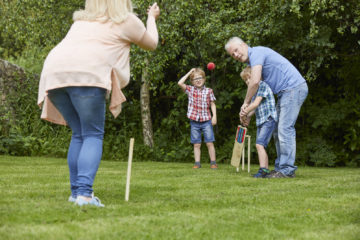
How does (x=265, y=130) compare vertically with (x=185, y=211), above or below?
above

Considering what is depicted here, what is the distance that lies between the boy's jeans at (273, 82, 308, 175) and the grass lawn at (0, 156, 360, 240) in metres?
0.63

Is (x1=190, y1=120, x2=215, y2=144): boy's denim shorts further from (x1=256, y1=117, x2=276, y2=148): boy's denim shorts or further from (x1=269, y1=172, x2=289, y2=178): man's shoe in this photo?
(x1=269, y1=172, x2=289, y2=178): man's shoe

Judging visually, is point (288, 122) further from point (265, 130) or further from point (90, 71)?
point (90, 71)

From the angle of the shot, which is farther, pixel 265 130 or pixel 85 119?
pixel 265 130

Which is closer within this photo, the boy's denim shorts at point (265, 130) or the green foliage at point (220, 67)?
the boy's denim shorts at point (265, 130)

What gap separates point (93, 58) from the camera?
3020mm

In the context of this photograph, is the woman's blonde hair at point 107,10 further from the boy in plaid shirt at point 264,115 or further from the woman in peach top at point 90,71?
the boy in plaid shirt at point 264,115

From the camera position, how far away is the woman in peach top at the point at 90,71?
3000mm

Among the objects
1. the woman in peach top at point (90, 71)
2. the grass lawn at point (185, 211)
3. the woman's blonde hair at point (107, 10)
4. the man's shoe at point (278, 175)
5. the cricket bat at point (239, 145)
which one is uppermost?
the woman's blonde hair at point (107, 10)

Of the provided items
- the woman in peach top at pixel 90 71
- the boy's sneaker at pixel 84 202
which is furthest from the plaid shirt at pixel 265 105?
the boy's sneaker at pixel 84 202

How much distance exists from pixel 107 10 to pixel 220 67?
5.99 metres

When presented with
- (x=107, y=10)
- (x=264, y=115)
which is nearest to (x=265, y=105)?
(x=264, y=115)

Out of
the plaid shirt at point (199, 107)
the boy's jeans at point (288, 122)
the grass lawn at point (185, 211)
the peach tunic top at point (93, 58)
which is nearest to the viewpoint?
the grass lawn at point (185, 211)

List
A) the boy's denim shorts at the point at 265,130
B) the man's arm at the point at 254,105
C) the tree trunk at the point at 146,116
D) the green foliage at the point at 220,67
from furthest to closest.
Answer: the tree trunk at the point at 146,116 → the green foliage at the point at 220,67 → the boy's denim shorts at the point at 265,130 → the man's arm at the point at 254,105
